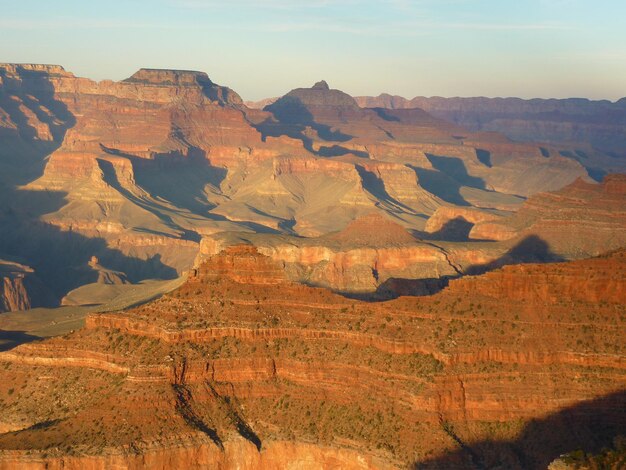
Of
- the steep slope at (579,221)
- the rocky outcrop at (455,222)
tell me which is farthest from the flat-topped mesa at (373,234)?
the rocky outcrop at (455,222)

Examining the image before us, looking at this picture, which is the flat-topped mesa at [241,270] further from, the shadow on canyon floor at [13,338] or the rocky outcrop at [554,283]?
the shadow on canyon floor at [13,338]

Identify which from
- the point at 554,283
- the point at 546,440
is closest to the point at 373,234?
the point at 554,283

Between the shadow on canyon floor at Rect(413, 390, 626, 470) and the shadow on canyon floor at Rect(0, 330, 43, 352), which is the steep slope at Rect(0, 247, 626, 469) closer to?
the shadow on canyon floor at Rect(413, 390, 626, 470)

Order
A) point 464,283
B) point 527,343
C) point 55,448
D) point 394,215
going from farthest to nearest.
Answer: point 394,215 < point 464,283 < point 527,343 < point 55,448

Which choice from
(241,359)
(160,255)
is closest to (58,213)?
(160,255)

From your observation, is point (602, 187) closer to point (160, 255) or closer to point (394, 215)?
point (394, 215)
